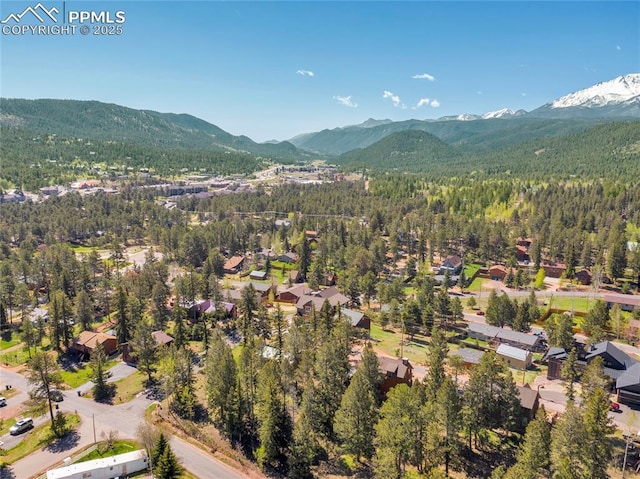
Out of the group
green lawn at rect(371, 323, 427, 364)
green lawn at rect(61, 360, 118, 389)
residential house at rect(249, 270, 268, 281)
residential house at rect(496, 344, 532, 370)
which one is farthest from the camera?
residential house at rect(249, 270, 268, 281)

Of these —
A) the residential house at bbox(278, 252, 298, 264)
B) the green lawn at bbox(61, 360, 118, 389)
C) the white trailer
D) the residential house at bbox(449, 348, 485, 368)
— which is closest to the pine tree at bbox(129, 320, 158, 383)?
the green lawn at bbox(61, 360, 118, 389)

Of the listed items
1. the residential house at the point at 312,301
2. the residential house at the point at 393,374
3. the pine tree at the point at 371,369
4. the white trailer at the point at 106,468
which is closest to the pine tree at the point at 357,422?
the pine tree at the point at 371,369

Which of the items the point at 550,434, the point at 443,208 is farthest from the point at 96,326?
the point at 443,208

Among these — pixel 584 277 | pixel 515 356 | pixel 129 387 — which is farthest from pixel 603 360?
pixel 129 387

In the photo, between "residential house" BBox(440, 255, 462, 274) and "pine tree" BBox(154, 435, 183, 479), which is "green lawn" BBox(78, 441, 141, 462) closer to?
"pine tree" BBox(154, 435, 183, 479)

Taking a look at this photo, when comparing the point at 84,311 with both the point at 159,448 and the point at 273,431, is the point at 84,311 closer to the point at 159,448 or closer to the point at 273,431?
the point at 159,448
